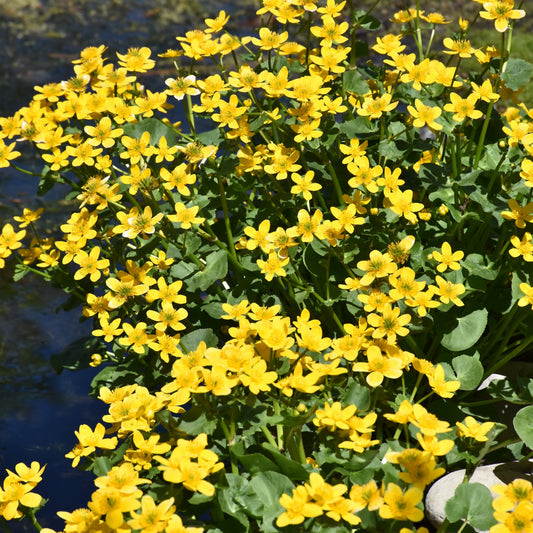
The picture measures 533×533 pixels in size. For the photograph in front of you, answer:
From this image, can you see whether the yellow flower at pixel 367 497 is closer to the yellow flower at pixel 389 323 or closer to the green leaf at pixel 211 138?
the yellow flower at pixel 389 323

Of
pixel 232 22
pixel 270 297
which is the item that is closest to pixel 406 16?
pixel 270 297

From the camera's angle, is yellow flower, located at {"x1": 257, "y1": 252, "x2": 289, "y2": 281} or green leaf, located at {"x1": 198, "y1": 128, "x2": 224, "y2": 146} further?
green leaf, located at {"x1": 198, "y1": 128, "x2": 224, "y2": 146}

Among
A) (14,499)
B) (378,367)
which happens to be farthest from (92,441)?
(378,367)

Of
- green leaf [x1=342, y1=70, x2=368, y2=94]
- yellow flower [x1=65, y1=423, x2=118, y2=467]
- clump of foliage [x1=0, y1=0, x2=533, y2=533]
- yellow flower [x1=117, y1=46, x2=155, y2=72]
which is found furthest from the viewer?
green leaf [x1=342, y1=70, x2=368, y2=94]

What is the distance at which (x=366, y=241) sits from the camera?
6.63 ft

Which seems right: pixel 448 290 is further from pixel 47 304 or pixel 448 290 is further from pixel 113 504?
pixel 47 304

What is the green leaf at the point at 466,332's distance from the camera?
5.96ft

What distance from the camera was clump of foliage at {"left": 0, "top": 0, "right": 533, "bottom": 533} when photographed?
4.78ft

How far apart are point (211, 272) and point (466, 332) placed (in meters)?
0.73

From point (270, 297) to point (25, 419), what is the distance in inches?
57.5

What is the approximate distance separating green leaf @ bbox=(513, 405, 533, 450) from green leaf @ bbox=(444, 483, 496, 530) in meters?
0.31

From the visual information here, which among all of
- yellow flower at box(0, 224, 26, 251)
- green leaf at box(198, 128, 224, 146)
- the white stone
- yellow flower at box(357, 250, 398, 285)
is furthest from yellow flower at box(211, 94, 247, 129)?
the white stone

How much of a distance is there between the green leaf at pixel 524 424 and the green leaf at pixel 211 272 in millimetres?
857

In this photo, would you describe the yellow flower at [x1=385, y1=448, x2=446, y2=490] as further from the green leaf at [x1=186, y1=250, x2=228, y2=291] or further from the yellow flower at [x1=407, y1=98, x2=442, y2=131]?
the yellow flower at [x1=407, y1=98, x2=442, y2=131]
